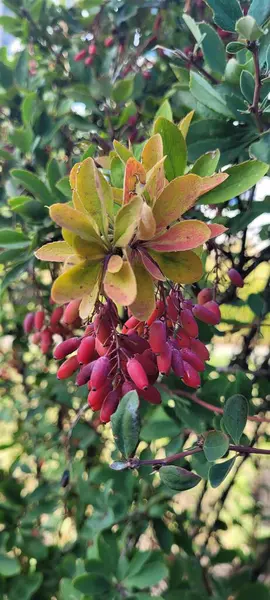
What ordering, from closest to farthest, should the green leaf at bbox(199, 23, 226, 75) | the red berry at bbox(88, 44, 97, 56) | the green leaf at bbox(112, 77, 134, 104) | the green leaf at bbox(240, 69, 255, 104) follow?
the green leaf at bbox(240, 69, 255, 104), the green leaf at bbox(199, 23, 226, 75), the green leaf at bbox(112, 77, 134, 104), the red berry at bbox(88, 44, 97, 56)

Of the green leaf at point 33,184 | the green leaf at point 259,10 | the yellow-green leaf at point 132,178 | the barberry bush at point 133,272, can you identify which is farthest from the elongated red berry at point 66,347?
the green leaf at point 259,10

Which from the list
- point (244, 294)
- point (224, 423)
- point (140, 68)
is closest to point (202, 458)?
point (224, 423)

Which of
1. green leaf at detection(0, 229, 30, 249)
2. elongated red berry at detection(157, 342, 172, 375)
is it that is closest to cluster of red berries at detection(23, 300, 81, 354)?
green leaf at detection(0, 229, 30, 249)

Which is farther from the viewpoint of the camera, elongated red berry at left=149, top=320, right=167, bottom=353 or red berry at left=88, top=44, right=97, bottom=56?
red berry at left=88, top=44, right=97, bottom=56

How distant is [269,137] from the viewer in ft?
2.09

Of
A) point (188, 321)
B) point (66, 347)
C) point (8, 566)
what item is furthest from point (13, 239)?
point (8, 566)

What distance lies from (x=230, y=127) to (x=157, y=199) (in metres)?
0.29

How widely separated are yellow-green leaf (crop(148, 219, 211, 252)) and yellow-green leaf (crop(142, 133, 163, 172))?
8cm

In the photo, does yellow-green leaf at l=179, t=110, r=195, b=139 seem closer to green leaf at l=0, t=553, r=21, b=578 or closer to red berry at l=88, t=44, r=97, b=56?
red berry at l=88, t=44, r=97, b=56

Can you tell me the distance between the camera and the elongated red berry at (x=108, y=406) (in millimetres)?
539

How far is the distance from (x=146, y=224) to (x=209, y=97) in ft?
1.06

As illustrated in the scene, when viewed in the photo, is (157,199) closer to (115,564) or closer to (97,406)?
(97,406)

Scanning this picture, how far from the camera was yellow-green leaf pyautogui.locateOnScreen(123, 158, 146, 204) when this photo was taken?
46 centimetres

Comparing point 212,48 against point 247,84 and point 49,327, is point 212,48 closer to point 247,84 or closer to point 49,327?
point 247,84
